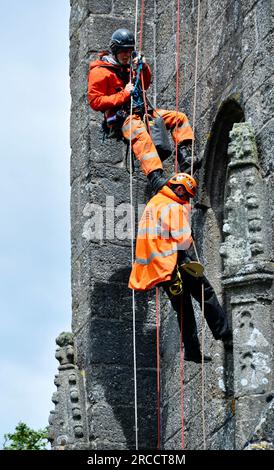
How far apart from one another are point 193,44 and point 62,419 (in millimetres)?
3109

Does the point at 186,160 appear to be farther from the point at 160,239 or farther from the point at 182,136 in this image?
the point at 160,239

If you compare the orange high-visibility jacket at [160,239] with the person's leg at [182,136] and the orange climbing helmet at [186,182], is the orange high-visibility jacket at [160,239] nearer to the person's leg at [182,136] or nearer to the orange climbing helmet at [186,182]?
the orange climbing helmet at [186,182]

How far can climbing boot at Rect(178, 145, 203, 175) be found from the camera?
658 inches

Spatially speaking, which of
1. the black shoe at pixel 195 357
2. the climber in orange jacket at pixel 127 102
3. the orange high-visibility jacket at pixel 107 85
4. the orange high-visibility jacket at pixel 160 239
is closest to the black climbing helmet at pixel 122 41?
the climber in orange jacket at pixel 127 102

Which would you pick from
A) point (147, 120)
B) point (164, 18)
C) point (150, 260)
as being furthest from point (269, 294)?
point (164, 18)

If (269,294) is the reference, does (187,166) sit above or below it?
above

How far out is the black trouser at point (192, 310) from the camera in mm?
15648

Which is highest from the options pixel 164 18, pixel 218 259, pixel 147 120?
pixel 164 18

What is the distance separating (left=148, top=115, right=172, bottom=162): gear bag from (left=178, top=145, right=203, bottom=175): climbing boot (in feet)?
0.37

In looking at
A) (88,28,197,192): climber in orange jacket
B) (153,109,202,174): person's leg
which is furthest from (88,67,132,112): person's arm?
(153,109,202,174): person's leg

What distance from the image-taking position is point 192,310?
16078mm

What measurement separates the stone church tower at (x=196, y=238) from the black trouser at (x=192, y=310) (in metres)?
0.19

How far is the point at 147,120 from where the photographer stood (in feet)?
55.4
